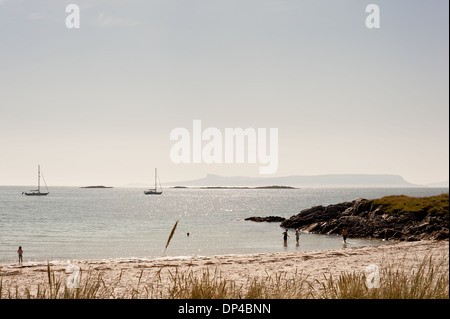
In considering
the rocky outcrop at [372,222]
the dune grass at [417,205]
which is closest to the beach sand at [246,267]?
the rocky outcrop at [372,222]

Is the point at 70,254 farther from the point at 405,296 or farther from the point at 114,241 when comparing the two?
the point at 405,296

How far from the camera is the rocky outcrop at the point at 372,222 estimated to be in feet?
152

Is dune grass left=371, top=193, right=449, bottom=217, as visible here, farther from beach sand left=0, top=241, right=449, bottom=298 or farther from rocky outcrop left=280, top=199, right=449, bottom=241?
beach sand left=0, top=241, right=449, bottom=298

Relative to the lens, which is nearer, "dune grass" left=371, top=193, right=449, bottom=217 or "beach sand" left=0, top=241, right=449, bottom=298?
"beach sand" left=0, top=241, right=449, bottom=298

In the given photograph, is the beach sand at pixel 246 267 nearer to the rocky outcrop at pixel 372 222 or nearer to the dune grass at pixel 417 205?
the rocky outcrop at pixel 372 222

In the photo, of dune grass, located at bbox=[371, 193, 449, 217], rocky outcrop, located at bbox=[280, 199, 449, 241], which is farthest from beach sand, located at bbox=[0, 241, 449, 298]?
dune grass, located at bbox=[371, 193, 449, 217]

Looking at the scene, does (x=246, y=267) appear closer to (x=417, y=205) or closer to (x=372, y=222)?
(x=372, y=222)

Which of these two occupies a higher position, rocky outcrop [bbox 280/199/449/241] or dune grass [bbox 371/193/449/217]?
dune grass [bbox 371/193/449/217]

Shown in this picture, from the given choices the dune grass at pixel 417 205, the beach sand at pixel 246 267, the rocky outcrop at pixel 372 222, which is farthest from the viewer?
the dune grass at pixel 417 205

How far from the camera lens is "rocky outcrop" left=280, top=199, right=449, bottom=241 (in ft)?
152

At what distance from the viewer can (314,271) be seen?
2516cm

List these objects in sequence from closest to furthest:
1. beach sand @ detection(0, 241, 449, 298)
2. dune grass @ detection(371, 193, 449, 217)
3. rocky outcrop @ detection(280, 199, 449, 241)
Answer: beach sand @ detection(0, 241, 449, 298), rocky outcrop @ detection(280, 199, 449, 241), dune grass @ detection(371, 193, 449, 217)

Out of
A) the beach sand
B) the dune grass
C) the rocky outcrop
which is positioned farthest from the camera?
the dune grass
